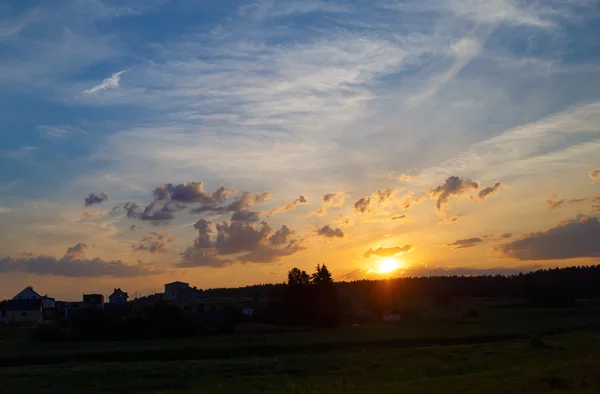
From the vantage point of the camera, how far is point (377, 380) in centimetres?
3988

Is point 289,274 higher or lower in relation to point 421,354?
higher

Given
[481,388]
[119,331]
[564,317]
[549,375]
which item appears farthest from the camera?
[564,317]

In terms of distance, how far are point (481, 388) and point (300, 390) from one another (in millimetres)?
10094

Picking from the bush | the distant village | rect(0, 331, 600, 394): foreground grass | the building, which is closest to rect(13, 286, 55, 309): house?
the distant village

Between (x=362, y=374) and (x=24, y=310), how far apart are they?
116 m

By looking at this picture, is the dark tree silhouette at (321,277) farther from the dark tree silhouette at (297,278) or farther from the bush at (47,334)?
the bush at (47,334)

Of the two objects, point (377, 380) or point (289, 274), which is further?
point (289, 274)

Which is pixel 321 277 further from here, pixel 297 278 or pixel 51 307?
pixel 51 307

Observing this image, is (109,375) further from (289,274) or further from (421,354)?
(289,274)

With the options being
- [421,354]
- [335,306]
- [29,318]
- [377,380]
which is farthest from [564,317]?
[29,318]

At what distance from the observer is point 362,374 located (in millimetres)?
43562

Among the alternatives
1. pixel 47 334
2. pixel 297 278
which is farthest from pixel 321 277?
pixel 47 334

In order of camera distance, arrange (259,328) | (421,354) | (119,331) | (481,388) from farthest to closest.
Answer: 1. (259,328)
2. (119,331)
3. (421,354)
4. (481,388)

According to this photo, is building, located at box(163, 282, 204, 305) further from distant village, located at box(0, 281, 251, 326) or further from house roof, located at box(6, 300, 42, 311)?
house roof, located at box(6, 300, 42, 311)
